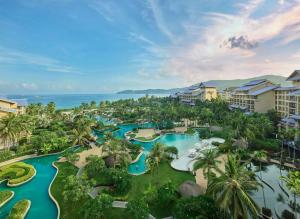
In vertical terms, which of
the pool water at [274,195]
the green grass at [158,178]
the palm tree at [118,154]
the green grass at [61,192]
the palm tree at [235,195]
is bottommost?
the pool water at [274,195]

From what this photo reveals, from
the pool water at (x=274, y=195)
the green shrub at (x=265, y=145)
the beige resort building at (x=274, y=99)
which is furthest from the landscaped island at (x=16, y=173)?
the beige resort building at (x=274, y=99)

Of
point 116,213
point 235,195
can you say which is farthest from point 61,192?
point 235,195

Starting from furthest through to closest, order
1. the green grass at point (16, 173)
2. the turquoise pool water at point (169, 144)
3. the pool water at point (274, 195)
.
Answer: the turquoise pool water at point (169, 144)
the green grass at point (16, 173)
the pool water at point (274, 195)

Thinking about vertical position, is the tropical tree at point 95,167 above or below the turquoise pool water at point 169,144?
above

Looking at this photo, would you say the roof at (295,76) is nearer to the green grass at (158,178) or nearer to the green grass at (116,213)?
the green grass at (158,178)

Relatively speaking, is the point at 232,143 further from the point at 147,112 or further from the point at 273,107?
the point at 147,112

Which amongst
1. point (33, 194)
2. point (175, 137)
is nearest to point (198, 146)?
point (175, 137)
